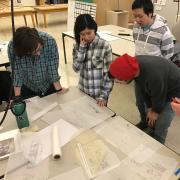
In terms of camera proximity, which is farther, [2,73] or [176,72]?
[2,73]

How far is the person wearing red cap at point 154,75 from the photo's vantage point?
1.34m

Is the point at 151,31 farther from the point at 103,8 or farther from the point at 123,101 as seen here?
the point at 103,8

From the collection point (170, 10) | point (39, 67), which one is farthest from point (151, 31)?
point (170, 10)

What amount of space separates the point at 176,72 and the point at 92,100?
2.06 feet

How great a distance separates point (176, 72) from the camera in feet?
5.07

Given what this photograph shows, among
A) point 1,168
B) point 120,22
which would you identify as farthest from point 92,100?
point 120,22

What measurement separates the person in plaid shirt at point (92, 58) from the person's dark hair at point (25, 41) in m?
0.32

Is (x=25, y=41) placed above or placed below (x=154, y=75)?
above

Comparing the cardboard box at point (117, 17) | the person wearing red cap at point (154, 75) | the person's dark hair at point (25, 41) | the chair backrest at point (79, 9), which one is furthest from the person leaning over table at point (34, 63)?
the cardboard box at point (117, 17)

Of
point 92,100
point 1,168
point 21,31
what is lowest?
point 1,168

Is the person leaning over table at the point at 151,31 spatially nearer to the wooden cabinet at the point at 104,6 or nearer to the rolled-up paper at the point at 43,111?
the rolled-up paper at the point at 43,111

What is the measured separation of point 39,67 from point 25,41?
35 cm

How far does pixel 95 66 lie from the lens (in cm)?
171

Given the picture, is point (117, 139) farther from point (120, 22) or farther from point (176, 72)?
point (120, 22)
